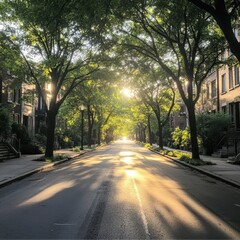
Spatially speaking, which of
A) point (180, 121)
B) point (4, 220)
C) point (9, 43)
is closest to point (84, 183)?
point (4, 220)

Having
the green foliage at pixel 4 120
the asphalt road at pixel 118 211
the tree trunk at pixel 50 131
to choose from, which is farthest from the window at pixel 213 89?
the asphalt road at pixel 118 211

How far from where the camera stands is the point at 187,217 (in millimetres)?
7578

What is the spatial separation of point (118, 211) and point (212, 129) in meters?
24.1

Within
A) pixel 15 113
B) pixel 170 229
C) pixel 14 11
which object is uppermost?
pixel 14 11

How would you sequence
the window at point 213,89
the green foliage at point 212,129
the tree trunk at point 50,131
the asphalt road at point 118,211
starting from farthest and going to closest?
1. the window at point 213,89
2. the green foliage at point 212,129
3. the tree trunk at point 50,131
4. the asphalt road at point 118,211

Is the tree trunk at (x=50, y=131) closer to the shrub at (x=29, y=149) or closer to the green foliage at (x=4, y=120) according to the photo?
the green foliage at (x=4, y=120)

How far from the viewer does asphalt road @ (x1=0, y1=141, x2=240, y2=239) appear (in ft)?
20.7

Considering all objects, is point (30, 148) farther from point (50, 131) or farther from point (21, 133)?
point (50, 131)

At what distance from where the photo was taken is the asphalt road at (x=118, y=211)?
6324 millimetres

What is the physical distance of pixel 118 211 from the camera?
8062 millimetres

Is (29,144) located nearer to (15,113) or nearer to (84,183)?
(15,113)

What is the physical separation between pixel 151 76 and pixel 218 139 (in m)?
8.63

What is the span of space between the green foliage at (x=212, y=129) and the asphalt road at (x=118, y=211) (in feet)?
60.2

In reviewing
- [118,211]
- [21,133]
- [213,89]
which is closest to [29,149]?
[21,133]
